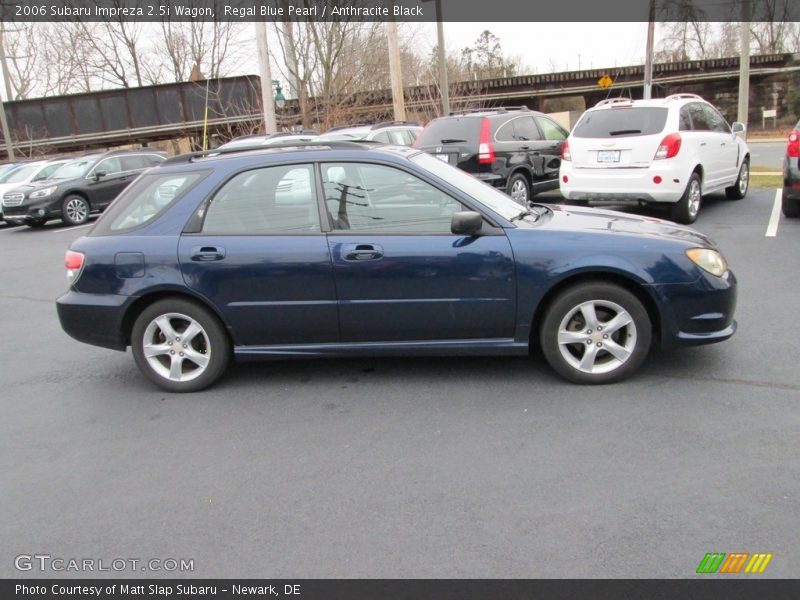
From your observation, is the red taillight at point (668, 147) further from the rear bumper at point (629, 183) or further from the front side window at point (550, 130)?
the front side window at point (550, 130)

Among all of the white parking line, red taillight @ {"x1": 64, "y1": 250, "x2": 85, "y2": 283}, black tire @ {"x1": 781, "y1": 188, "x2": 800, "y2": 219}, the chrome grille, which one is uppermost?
red taillight @ {"x1": 64, "y1": 250, "x2": 85, "y2": 283}

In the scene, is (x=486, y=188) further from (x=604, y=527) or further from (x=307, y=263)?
(x=604, y=527)

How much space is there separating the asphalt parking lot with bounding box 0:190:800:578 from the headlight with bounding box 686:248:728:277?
70cm

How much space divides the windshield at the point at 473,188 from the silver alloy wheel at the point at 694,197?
5.46 meters

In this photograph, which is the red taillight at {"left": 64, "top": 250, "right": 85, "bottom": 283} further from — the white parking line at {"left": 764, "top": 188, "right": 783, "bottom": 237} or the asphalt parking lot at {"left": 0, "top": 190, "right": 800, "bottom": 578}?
the white parking line at {"left": 764, "top": 188, "right": 783, "bottom": 237}

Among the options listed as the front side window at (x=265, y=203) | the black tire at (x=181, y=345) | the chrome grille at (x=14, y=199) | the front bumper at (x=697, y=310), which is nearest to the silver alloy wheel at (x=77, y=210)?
the chrome grille at (x=14, y=199)

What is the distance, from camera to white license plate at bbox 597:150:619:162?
368 inches

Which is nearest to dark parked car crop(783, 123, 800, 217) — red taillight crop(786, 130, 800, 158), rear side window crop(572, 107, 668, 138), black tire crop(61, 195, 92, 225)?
red taillight crop(786, 130, 800, 158)

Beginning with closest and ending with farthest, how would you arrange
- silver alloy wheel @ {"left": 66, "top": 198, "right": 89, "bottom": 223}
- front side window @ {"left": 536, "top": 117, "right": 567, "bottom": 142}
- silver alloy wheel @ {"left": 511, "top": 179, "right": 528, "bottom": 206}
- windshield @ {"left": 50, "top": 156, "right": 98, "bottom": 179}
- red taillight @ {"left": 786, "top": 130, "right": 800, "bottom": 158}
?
red taillight @ {"left": 786, "top": 130, "right": 800, "bottom": 158}, silver alloy wheel @ {"left": 511, "top": 179, "right": 528, "bottom": 206}, front side window @ {"left": 536, "top": 117, "right": 567, "bottom": 142}, silver alloy wheel @ {"left": 66, "top": 198, "right": 89, "bottom": 223}, windshield @ {"left": 50, "top": 156, "right": 98, "bottom": 179}

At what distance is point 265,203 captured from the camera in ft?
15.5

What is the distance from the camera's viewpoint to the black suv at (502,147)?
10.6 metres
